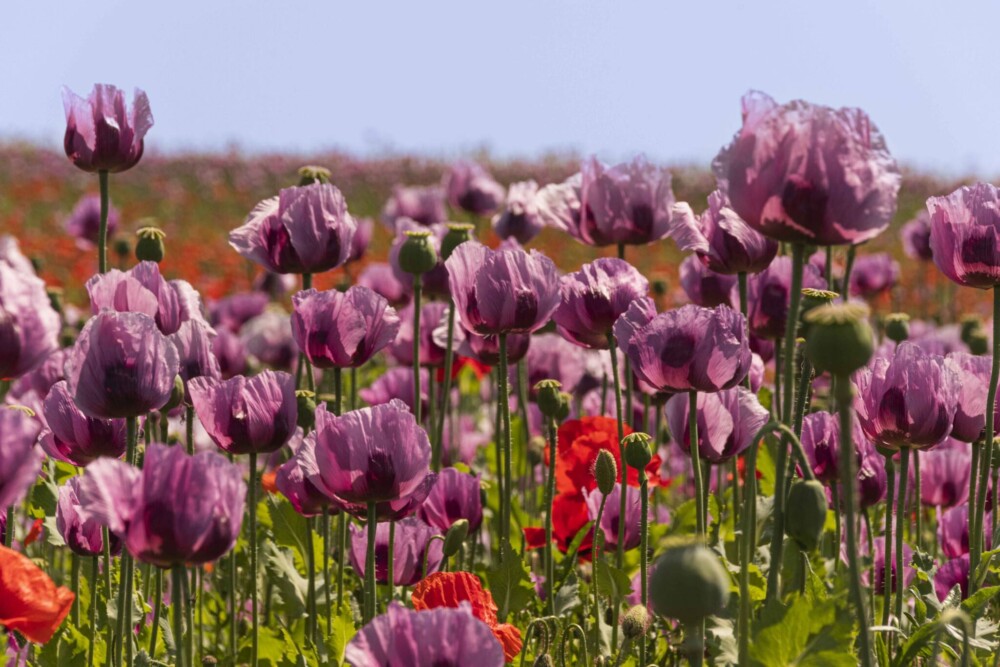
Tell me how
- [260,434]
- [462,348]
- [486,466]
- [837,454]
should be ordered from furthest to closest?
[486,466] → [462,348] → [837,454] → [260,434]

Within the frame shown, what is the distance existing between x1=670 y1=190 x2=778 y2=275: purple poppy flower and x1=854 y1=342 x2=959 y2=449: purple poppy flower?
35 centimetres

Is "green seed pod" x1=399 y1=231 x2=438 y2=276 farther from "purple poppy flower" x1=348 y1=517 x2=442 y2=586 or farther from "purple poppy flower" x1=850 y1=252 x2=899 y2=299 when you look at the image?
"purple poppy flower" x1=850 y1=252 x2=899 y2=299

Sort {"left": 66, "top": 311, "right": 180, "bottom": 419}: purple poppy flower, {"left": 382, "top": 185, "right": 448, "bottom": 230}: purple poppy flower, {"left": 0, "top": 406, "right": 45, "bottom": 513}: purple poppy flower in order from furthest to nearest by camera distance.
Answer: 1. {"left": 382, "top": 185, "right": 448, "bottom": 230}: purple poppy flower
2. {"left": 66, "top": 311, "right": 180, "bottom": 419}: purple poppy flower
3. {"left": 0, "top": 406, "right": 45, "bottom": 513}: purple poppy flower

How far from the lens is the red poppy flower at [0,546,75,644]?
5.00 ft

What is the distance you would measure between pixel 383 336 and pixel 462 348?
737 mm

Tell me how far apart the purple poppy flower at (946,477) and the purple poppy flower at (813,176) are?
1.60 m

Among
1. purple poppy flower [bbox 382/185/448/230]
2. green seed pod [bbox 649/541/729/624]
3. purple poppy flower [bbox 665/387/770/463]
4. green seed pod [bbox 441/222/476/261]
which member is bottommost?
purple poppy flower [bbox 665/387/770/463]

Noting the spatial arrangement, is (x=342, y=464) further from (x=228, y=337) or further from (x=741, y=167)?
(x=228, y=337)

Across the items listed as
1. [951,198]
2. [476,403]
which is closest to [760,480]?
[951,198]

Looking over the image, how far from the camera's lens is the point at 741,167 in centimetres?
148

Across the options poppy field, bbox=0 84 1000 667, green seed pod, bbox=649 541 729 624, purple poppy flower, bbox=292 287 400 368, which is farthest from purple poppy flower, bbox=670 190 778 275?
green seed pod, bbox=649 541 729 624

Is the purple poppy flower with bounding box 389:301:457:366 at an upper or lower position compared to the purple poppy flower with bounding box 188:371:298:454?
lower

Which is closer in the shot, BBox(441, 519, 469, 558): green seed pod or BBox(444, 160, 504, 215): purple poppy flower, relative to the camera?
BBox(441, 519, 469, 558): green seed pod

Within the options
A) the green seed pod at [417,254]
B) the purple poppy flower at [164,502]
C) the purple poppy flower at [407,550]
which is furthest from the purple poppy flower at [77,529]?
the green seed pod at [417,254]
